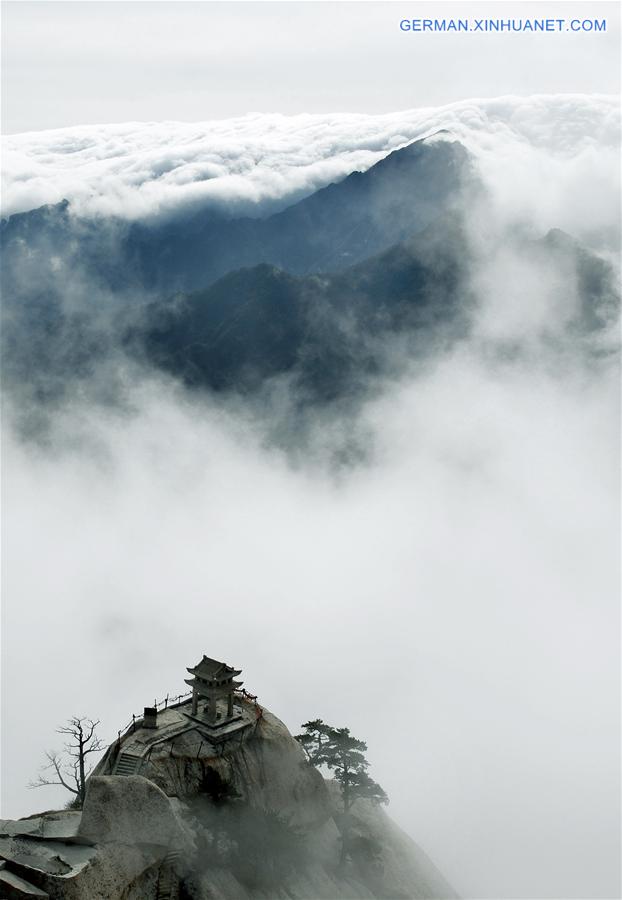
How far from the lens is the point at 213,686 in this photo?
215ft

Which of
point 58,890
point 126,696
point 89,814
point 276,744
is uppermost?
point 126,696

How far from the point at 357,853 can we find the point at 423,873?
10620 millimetres

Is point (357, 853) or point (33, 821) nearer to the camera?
point (33, 821)

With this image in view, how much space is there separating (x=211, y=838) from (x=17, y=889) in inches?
605

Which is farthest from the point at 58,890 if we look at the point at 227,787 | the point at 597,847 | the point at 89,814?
the point at 597,847

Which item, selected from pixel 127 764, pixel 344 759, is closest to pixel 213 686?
pixel 127 764

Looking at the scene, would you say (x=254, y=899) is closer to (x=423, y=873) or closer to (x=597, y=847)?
(x=423, y=873)

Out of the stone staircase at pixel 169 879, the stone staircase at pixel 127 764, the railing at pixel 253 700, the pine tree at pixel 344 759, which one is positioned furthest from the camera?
the pine tree at pixel 344 759

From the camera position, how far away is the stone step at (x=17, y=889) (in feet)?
155

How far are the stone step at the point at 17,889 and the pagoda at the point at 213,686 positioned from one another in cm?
1917

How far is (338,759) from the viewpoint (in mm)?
71875

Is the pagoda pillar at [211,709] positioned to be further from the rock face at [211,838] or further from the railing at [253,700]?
the railing at [253,700]

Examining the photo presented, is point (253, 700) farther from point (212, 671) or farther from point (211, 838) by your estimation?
point (211, 838)

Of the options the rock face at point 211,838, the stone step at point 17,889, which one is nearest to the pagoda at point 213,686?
the rock face at point 211,838
